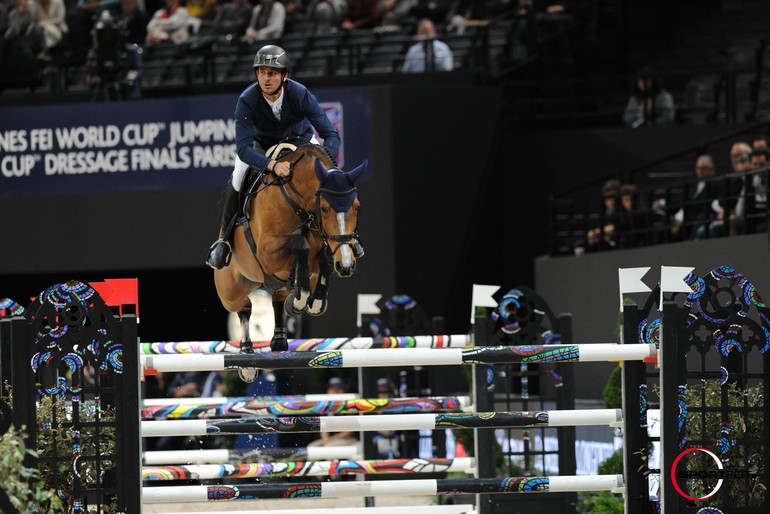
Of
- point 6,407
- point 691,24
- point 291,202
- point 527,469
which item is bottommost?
point 527,469

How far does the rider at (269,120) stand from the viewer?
6.51 metres

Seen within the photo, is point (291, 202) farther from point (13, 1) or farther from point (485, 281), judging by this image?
point (13, 1)

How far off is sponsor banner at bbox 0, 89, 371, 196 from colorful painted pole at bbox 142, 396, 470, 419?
7002mm

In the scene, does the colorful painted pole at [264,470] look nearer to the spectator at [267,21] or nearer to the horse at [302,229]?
the horse at [302,229]

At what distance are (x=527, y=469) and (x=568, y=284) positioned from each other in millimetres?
5059

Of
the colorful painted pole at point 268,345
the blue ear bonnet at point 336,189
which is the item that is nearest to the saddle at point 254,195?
the colorful painted pole at point 268,345

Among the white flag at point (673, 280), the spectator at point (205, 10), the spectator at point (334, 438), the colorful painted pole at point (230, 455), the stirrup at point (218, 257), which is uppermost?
the spectator at point (205, 10)

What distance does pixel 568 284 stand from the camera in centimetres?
1293

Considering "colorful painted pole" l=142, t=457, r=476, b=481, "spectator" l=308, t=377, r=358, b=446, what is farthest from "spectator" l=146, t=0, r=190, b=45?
"colorful painted pole" l=142, t=457, r=476, b=481

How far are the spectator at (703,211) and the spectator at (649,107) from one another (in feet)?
9.55

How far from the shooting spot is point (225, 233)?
23.2 feet

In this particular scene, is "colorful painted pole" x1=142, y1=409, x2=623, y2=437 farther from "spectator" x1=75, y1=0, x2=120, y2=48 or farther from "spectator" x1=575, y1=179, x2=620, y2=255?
"spectator" x1=75, y1=0, x2=120, y2=48

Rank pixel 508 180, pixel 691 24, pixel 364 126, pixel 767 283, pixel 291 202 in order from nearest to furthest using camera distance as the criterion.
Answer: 1. pixel 291 202
2. pixel 767 283
3. pixel 364 126
4. pixel 508 180
5. pixel 691 24

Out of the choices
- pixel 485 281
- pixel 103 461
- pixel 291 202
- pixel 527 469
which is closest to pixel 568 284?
pixel 485 281
